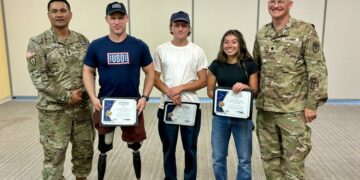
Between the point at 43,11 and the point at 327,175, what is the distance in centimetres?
477

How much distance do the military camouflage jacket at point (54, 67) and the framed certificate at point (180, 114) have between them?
0.63 m

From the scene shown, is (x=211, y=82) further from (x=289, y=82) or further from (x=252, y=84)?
(x=289, y=82)

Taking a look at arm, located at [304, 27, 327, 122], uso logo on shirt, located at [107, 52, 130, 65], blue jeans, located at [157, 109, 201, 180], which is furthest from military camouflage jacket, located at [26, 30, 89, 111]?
arm, located at [304, 27, 327, 122]

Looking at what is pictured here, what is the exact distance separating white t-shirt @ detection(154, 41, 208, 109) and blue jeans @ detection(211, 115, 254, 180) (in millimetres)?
299

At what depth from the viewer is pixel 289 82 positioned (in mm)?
1929

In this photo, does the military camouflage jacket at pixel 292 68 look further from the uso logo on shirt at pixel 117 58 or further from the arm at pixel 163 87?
the uso logo on shirt at pixel 117 58

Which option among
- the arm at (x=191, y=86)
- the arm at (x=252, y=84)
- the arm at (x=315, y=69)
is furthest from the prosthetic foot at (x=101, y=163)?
the arm at (x=315, y=69)

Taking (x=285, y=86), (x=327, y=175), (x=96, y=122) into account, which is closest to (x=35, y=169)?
(x=96, y=122)

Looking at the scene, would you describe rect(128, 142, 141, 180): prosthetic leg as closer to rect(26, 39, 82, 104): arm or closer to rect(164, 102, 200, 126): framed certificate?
rect(164, 102, 200, 126): framed certificate

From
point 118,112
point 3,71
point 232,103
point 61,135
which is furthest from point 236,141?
point 3,71

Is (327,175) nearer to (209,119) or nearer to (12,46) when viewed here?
(209,119)

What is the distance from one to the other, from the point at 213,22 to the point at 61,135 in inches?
138

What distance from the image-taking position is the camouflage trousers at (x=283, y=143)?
1.95m

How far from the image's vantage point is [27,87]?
212 inches
